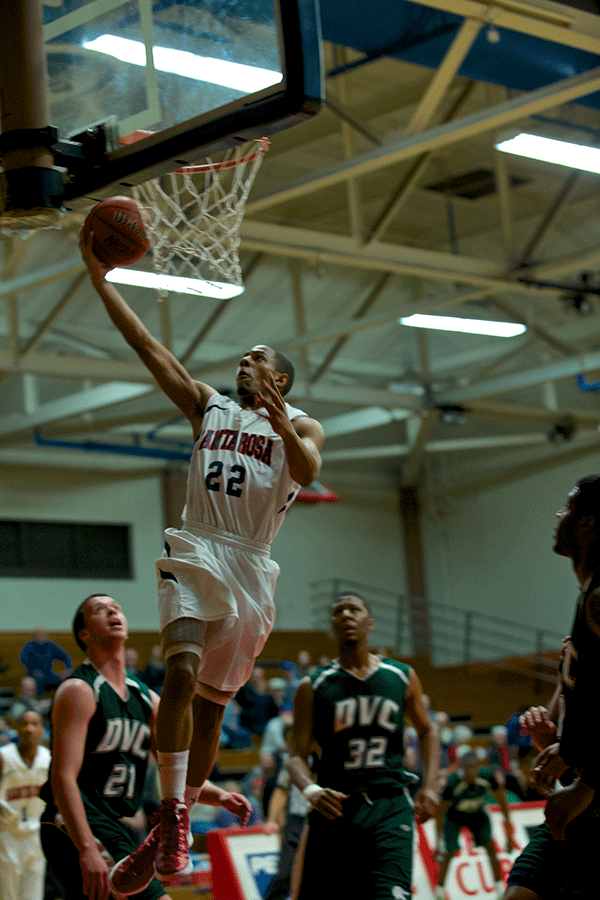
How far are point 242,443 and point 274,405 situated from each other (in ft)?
1.26

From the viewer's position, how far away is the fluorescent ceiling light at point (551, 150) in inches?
425

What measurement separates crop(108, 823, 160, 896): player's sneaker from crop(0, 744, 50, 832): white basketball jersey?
5896mm

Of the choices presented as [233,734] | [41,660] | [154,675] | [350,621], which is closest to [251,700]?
[233,734]

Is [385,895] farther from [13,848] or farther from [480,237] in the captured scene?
[480,237]

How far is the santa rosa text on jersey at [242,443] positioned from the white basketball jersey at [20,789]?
242 inches

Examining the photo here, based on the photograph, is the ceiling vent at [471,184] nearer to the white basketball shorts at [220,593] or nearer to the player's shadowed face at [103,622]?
the player's shadowed face at [103,622]

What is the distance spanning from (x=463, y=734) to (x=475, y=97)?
26.5 ft

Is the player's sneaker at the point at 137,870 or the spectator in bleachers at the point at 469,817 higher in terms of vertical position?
the player's sneaker at the point at 137,870

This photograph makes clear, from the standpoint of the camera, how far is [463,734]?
15.9 metres

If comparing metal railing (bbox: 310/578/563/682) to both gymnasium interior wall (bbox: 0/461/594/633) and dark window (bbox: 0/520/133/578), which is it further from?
dark window (bbox: 0/520/133/578)

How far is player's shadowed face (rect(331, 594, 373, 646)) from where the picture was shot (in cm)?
626

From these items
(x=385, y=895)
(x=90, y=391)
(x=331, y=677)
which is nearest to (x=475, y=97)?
(x=90, y=391)

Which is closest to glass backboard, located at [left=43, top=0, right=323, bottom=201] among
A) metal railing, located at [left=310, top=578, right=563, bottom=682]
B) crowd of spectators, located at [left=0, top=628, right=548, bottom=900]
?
crowd of spectators, located at [left=0, top=628, right=548, bottom=900]

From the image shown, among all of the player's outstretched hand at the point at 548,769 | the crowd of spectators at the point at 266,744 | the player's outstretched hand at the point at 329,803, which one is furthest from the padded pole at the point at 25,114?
the crowd of spectators at the point at 266,744
